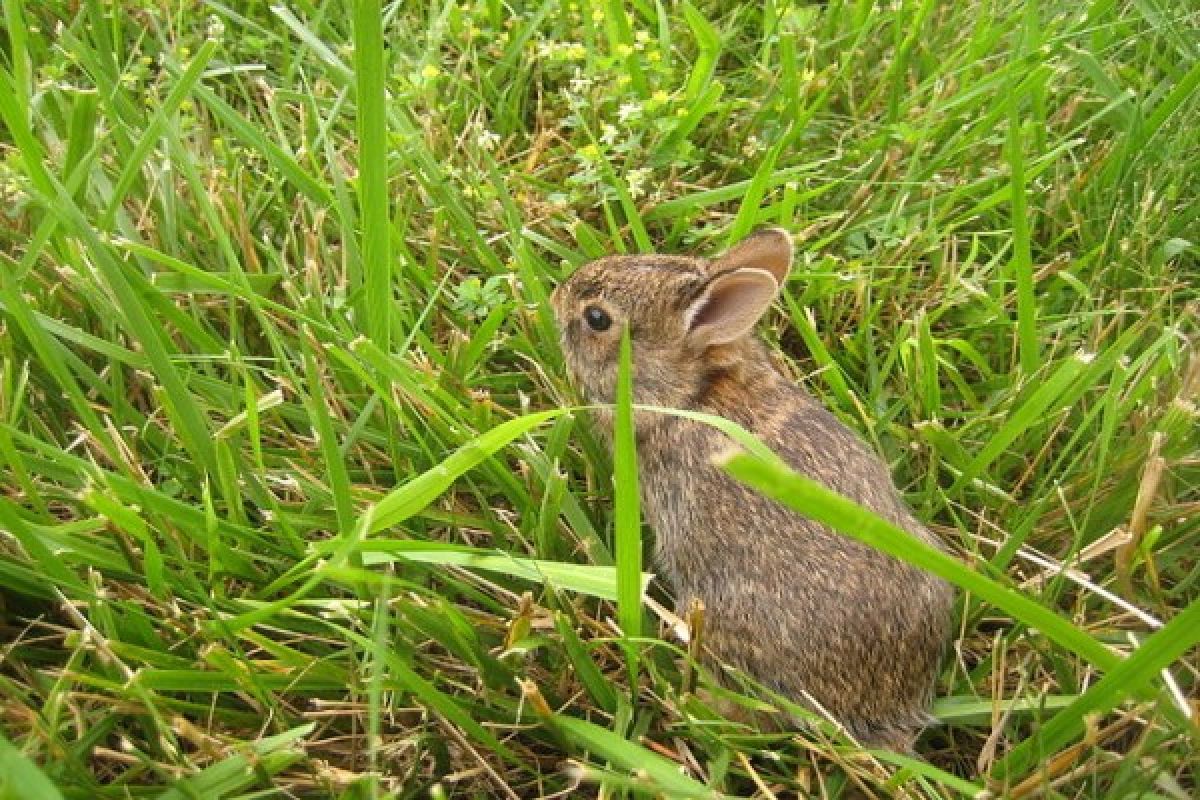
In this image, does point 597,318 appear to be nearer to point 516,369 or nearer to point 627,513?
point 516,369

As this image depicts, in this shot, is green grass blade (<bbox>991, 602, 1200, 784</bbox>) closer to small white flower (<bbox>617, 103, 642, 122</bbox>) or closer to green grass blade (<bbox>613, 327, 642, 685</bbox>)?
green grass blade (<bbox>613, 327, 642, 685</bbox>)

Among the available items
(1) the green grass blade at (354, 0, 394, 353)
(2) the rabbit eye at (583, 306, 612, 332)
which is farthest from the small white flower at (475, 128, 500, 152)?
(1) the green grass blade at (354, 0, 394, 353)

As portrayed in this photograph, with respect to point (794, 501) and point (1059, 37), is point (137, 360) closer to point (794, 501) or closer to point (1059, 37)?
point (794, 501)

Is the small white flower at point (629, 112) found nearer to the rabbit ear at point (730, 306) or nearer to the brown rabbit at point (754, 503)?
the brown rabbit at point (754, 503)

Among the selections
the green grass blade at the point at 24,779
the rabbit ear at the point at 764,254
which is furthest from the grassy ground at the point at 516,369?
the rabbit ear at the point at 764,254

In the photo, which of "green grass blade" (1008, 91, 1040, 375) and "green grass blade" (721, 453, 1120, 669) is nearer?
"green grass blade" (721, 453, 1120, 669)

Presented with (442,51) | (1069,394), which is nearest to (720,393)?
(1069,394)

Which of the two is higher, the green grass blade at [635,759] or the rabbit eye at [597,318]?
the rabbit eye at [597,318]
